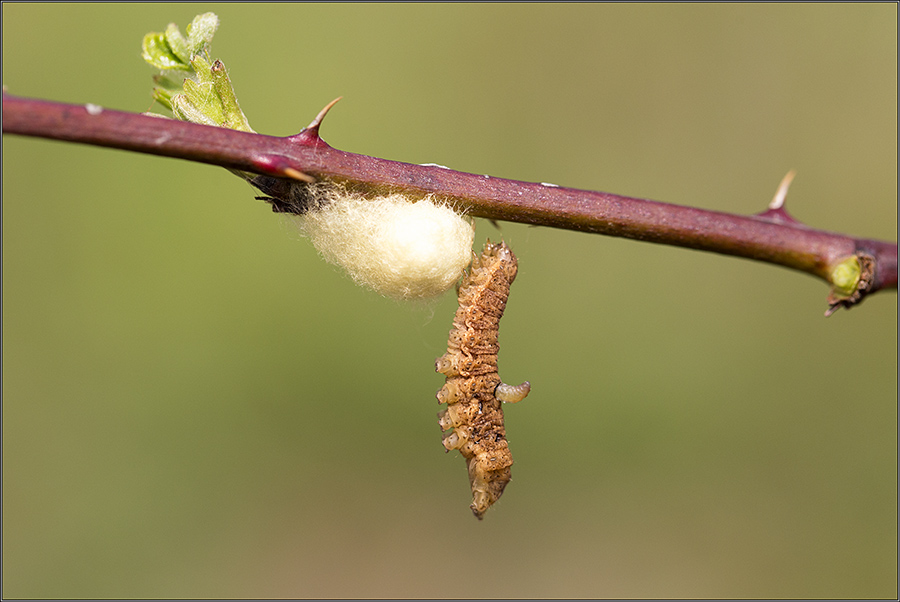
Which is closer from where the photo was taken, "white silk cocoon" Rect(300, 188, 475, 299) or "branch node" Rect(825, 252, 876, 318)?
"white silk cocoon" Rect(300, 188, 475, 299)

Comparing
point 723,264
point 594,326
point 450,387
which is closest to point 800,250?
point 450,387

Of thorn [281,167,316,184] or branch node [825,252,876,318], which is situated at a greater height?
branch node [825,252,876,318]

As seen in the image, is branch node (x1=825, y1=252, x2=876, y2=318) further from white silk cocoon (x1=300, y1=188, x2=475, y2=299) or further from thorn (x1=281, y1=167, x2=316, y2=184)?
thorn (x1=281, y1=167, x2=316, y2=184)

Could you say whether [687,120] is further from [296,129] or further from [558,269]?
[296,129]

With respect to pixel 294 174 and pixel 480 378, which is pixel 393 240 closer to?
pixel 294 174

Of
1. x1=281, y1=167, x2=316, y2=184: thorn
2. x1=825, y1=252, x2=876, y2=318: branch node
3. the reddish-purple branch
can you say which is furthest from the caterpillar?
x1=825, y1=252, x2=876, y2=318: branch node

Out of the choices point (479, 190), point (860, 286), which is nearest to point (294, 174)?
point (479, 190)
